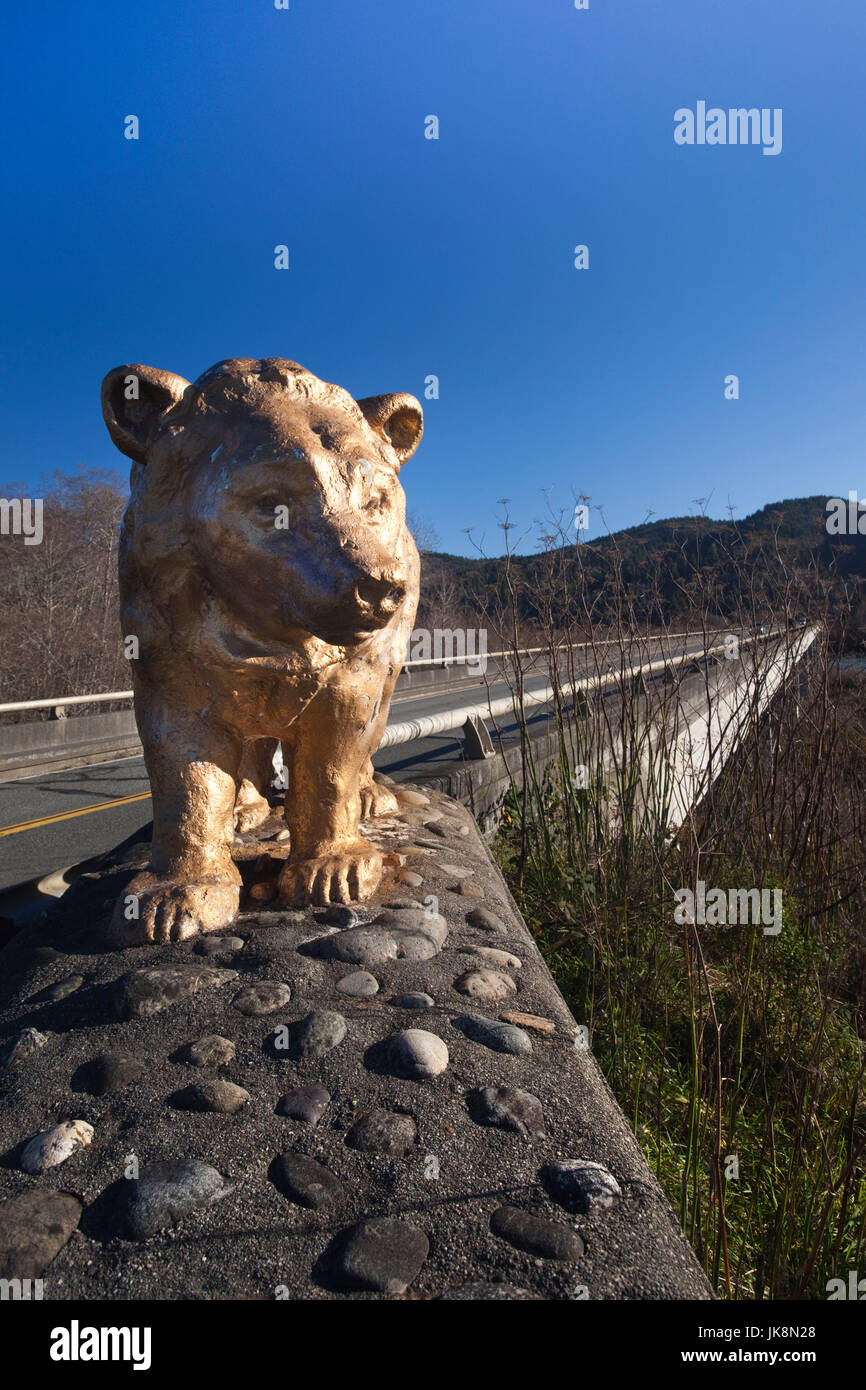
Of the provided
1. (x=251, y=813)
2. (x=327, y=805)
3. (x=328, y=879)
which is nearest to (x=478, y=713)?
(x=251, y=813)

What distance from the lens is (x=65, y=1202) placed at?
1128 mm

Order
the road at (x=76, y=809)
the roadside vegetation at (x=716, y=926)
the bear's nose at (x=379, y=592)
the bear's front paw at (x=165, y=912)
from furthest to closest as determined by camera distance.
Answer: the road at (x=76, y=809) → the roadside vegetation at (x=716, y=926) → the bear's front paw at (x=165, y=912) → the bear's nose at (x=379, y=592)

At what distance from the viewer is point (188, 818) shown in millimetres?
2002

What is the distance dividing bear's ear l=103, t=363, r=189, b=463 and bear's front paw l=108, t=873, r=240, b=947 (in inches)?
41.7

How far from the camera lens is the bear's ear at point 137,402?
1.86 m

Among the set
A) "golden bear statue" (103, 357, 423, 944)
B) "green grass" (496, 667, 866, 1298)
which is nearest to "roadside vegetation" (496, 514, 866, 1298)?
"green grass" (496, 667, 866, 1298)

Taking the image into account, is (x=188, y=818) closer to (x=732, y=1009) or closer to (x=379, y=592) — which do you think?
(x=379, y=592)

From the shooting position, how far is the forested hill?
377 centimetres

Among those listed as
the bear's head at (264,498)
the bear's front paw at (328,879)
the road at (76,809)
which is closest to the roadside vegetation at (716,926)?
the road at (76,809)

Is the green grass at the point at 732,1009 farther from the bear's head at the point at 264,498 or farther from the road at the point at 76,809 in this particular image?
the bear's head at the point at 264,498

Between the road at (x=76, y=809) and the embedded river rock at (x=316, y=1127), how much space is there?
98.6 inches
